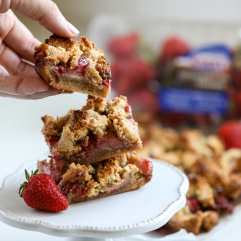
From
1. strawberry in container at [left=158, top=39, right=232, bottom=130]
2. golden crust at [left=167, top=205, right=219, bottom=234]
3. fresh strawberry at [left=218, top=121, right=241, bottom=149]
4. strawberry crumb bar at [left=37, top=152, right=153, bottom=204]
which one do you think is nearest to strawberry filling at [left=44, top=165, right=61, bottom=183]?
strawberry crumb bar at [left=37, top=152, right=153, bottom=204]

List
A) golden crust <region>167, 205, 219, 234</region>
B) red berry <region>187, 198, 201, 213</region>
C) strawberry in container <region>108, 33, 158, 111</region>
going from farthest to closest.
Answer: strawberry in container <region>108, 33, 158, 111</region>, red berry <region>187, 198, 201, 213</region>, golden crust <region>167, 205, 219, 234</region>

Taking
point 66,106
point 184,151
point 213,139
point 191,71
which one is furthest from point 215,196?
point 66,106

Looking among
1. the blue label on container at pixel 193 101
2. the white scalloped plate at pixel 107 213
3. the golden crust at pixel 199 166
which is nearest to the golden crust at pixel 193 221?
the golden crust at pixel 199 166

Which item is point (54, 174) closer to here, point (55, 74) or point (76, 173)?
point (76, 173)

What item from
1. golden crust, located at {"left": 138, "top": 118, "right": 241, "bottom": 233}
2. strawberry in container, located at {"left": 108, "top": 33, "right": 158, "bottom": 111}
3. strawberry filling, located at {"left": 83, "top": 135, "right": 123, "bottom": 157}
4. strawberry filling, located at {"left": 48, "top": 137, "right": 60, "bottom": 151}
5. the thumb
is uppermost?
the thumb

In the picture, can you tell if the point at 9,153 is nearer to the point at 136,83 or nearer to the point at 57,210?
the point at 136,83

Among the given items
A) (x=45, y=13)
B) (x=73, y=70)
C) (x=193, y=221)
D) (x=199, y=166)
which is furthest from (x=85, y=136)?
(x=199, y=166)

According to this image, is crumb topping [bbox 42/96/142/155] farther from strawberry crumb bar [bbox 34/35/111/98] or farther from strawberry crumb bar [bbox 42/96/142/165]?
strawberry crumb bar [bbox 34/35/111/98]
